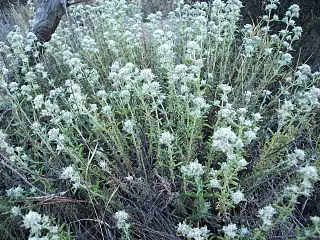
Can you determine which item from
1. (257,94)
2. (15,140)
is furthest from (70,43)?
(257,94)

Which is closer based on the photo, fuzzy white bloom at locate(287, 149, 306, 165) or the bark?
fuzzy white bloom at locate(287, 149, 306, 165)

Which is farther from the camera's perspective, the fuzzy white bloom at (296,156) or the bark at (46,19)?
the bark at (46,19)

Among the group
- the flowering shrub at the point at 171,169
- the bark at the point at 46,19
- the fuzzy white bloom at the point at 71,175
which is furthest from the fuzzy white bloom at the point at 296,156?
the bark at the point at 46,19

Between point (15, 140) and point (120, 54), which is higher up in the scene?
point (120, 54)

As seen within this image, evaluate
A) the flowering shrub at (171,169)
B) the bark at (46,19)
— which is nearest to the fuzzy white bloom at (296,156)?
the flowering shrub at (171,169)

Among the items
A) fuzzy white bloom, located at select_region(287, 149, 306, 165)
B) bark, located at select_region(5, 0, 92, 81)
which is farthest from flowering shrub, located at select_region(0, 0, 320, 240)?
bark, located at select_region(5, 0, 92, 81)

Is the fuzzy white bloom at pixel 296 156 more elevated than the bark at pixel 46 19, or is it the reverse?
the bark at pixel 46 19

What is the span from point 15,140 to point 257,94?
7.37 ft

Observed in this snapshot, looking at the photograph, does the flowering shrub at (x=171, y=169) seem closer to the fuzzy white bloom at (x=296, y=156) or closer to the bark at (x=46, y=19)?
the fuzzy white bloom at (x=296, y=156)

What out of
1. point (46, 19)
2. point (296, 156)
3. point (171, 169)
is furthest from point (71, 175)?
point (46, 19)

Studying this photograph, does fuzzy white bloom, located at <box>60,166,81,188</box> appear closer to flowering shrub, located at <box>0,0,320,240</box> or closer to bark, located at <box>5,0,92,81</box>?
flowering shrub, located at <box>0,0,320,240</box>

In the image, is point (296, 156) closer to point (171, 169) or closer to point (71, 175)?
point (171, 169)

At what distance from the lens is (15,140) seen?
2.83 metres

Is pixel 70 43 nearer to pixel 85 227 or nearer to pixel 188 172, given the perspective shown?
pixel 85 227
